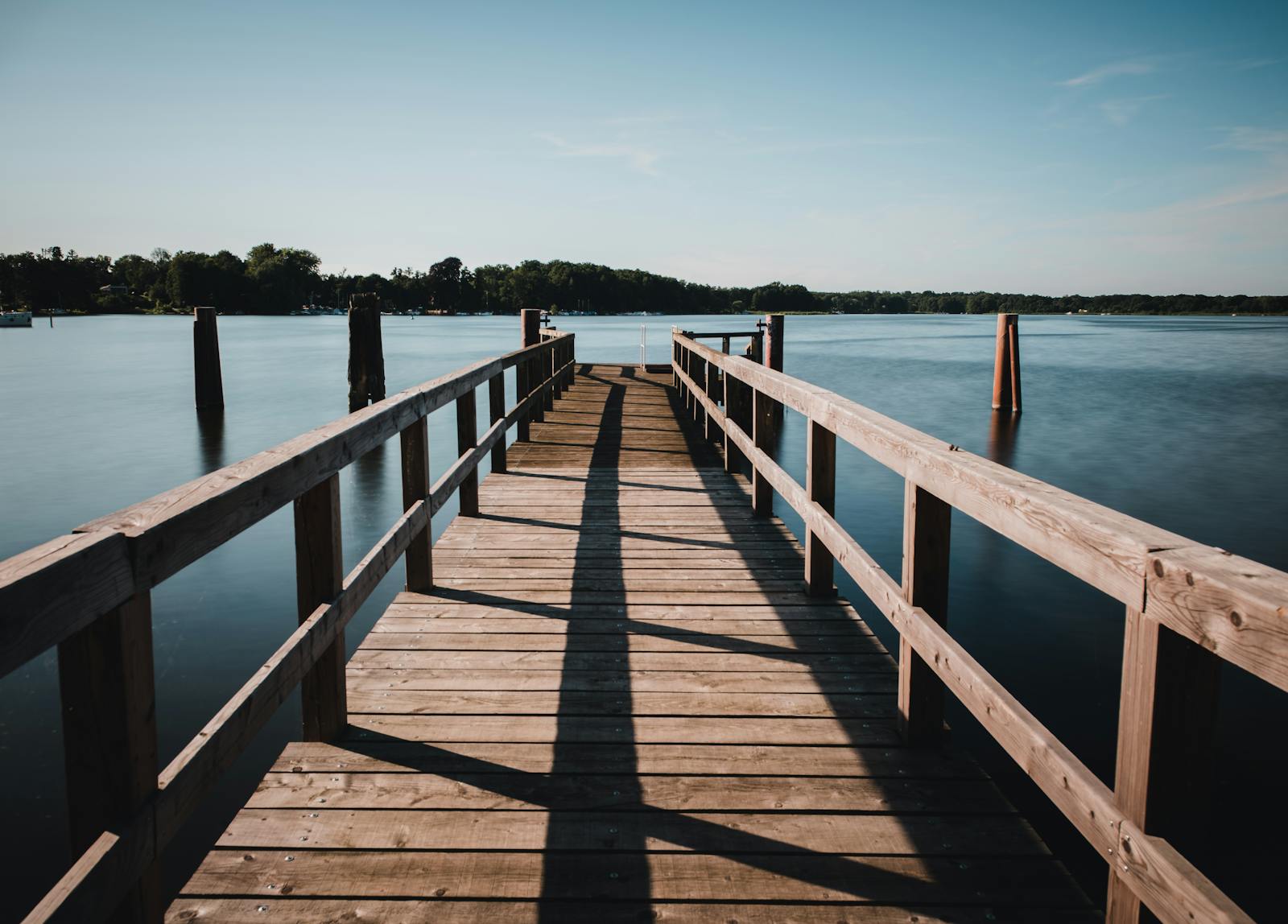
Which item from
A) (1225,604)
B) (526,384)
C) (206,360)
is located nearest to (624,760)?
(1225,604)

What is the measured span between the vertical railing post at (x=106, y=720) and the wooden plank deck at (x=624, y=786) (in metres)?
0.68

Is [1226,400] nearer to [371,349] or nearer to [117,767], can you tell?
[371,349]

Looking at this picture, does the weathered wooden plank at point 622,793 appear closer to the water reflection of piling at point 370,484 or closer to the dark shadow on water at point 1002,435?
the water reflection of piling at point 370,484

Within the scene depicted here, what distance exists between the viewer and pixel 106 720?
1544 mm

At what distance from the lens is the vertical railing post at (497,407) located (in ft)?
22.4

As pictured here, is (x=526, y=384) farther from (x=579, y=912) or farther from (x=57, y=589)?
(x=57, y=589)

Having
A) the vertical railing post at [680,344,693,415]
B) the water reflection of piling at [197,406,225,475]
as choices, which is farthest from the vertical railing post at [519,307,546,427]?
the water reflection of piling at [197,406,225,475]

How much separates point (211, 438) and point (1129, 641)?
20.2m

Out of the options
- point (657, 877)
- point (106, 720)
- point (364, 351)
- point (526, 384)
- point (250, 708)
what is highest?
point (364, 351)

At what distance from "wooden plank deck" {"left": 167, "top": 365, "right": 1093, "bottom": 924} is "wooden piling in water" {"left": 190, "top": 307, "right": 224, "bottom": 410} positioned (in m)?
17.1

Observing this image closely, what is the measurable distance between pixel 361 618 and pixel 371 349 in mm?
12233

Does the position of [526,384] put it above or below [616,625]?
above

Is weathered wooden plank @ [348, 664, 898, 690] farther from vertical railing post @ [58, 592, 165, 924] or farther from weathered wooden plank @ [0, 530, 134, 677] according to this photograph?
weathered wooden plank @ [0, 530, 134, 677]

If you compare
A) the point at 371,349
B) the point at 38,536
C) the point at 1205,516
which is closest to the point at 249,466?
the point at 38,536
